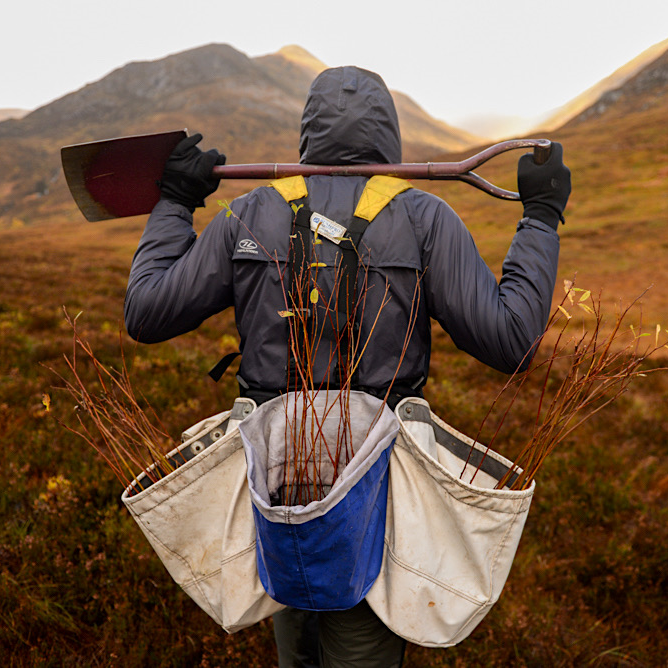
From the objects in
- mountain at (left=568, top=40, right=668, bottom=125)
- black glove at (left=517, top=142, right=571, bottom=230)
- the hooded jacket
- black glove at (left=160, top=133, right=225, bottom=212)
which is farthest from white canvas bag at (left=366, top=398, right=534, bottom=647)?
mountain at (left=568, top=40, right=668, bottom=125)

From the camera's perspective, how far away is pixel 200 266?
1.83m

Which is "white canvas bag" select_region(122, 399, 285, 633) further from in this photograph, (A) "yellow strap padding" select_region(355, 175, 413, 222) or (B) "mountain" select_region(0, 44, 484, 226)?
(B) "mountain" select_region(0, 44, 484, 226)

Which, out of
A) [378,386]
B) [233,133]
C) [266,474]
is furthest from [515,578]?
[233,133]

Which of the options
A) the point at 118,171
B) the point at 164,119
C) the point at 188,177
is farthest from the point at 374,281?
the point at 164,119

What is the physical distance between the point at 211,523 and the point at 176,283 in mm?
892

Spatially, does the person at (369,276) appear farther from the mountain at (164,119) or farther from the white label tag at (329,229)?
the mountain at (164,119)

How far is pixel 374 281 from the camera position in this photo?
1.72 metres

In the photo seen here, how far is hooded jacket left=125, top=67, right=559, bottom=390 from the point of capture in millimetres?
1688

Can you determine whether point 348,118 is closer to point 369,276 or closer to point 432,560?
point 369,276

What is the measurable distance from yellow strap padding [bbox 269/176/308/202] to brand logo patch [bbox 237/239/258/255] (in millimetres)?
202

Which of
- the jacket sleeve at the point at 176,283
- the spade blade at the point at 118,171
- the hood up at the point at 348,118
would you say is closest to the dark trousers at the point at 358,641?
the jacket sleeve at the point at 176,283

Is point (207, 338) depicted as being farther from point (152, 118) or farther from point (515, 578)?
point (152, 118)

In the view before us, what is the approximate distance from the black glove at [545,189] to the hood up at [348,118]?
0.60 meters

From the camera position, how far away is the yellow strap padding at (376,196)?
66.7 inches
